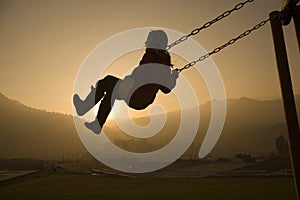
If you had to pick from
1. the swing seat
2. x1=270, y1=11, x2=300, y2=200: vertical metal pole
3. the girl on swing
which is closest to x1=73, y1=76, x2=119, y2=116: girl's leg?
the girl on swing

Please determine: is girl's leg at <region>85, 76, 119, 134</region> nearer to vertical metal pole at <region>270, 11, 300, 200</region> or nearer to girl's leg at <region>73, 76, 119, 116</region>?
girl's leg at <region>73, 76, 119, 116</region>

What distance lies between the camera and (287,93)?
3.10 metres

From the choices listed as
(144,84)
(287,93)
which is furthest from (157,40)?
(287,93)

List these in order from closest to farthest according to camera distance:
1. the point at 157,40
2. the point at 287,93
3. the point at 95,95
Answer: the point at 287,93 < the point at 157,40 < the point at 95,95

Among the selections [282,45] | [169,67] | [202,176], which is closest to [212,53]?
[169,67]

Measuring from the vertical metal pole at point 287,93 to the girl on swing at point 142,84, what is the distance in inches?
53.6

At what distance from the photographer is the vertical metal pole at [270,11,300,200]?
9.75 feet

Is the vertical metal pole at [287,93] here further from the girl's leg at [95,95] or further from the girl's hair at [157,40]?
the girl's leg at [95,95]

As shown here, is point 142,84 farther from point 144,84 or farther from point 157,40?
point 157,40

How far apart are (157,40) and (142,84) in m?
0.59

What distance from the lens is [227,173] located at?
1900 cm

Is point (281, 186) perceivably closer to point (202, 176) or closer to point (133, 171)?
point (202, 176)

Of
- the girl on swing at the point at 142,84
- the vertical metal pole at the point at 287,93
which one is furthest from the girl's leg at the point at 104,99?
the vertical metal pole at the point at 287,93

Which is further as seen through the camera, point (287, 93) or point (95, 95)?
point (95, 95)
